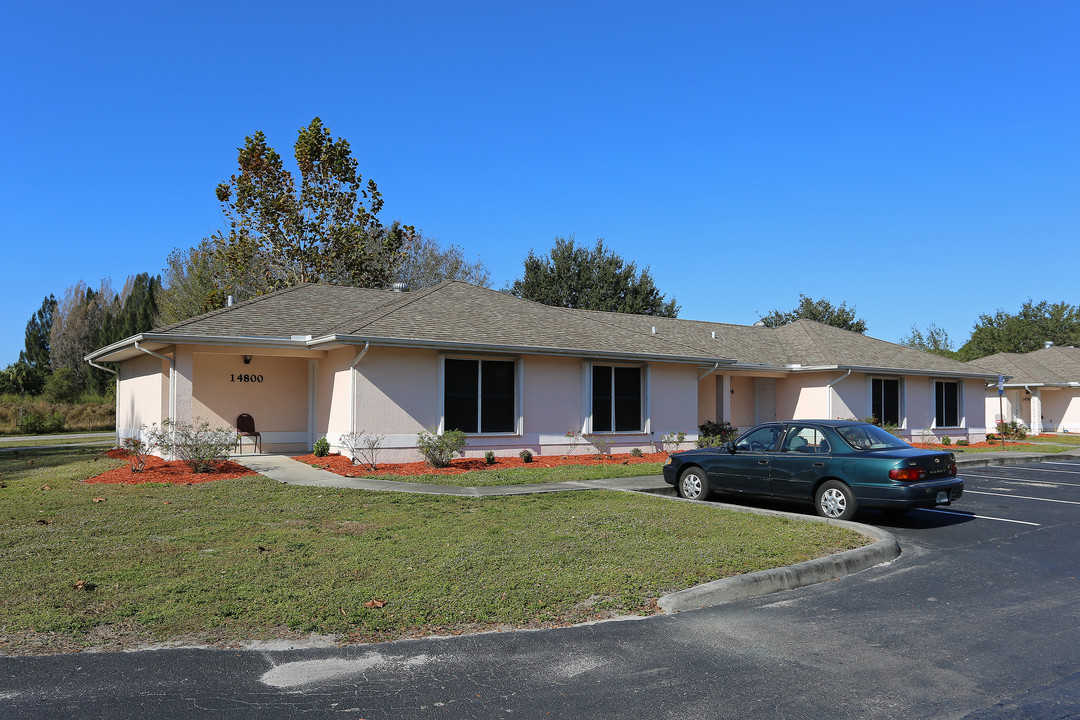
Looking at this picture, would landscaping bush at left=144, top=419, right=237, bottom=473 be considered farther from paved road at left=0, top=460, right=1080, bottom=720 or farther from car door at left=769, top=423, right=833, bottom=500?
car door at left=769, top=423, right=833, bottom=500

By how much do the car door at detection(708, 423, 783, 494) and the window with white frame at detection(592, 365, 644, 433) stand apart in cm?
742

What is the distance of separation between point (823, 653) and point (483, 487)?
28.3 feet

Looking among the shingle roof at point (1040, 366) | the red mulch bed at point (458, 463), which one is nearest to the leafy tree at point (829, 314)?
the shingle roof at point (1040, 366)

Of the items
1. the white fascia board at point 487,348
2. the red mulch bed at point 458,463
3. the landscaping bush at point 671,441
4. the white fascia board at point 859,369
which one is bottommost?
the red mulch bed at point 458,463

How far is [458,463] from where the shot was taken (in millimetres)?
16453

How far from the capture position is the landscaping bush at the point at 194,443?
14.7m

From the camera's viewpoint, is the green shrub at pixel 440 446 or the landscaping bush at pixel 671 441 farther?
the landscaping bush at pixel 671 441

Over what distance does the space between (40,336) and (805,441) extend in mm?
70944

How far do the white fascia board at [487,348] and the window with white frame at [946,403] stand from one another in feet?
41.2

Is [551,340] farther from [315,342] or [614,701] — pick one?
[614,701]

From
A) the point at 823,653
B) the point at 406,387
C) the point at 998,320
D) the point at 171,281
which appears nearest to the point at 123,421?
the point at 406,387

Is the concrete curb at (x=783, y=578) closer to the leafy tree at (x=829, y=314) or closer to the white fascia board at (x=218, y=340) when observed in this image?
the white fascia board at (x=218, y=340)

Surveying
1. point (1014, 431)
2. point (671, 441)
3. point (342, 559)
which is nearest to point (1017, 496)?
point (671, 441)

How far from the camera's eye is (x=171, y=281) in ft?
150
